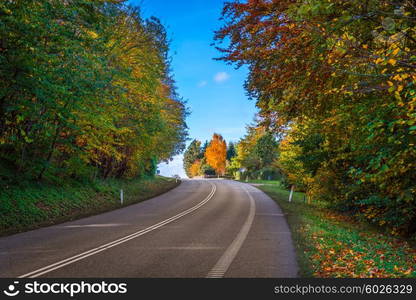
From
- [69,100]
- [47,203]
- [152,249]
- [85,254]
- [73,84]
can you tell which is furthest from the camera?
[47,203]

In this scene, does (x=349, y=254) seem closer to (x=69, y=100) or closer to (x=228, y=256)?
(x=228, y=256)

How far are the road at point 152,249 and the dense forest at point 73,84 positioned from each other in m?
3.71

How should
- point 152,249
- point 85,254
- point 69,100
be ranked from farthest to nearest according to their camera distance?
point 69,100, point 152,249, point 85,254

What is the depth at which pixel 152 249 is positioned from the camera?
301 inches

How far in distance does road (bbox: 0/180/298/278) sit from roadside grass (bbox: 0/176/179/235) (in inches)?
50.8

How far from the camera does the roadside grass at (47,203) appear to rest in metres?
11.0

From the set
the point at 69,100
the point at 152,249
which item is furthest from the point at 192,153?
the point at 152,249

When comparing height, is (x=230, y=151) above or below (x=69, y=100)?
above

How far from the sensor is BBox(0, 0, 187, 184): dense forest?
8.60m

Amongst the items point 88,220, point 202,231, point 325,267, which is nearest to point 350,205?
point 202,231

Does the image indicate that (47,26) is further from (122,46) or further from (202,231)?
(122,46)

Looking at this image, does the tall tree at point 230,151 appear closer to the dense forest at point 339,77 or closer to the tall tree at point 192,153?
the tall tree at point 192,153

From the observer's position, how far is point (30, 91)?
8.98m

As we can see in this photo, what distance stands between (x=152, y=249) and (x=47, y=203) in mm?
8532
